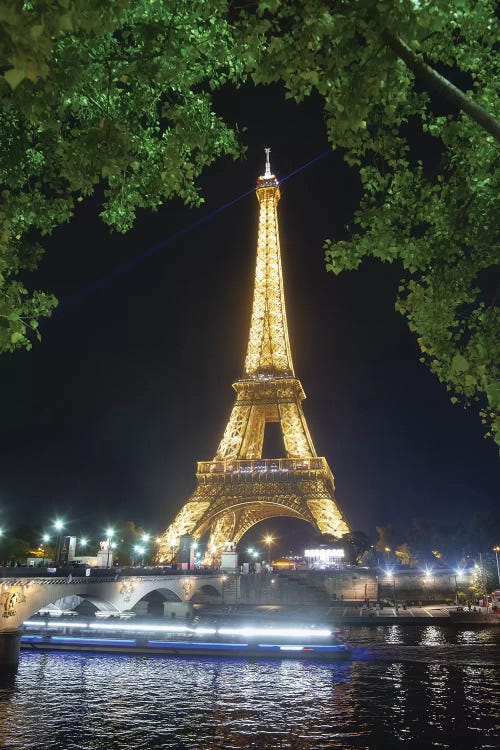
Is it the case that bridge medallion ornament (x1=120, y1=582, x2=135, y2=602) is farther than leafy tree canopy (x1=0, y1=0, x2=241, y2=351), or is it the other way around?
bridge medallion ornament (x1=120, y1=582, x2=135, y2=602)

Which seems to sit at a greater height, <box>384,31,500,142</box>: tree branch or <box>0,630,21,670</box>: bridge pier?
<box>384,31,500,142</box>: tree branch

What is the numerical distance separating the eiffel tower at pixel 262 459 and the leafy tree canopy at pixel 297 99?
52.7 m

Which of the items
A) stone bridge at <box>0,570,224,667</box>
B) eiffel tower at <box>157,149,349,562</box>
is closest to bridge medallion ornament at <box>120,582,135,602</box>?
stone bridge at <box>0,570,224,667</box>

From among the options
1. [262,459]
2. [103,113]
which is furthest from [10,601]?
[262,459]

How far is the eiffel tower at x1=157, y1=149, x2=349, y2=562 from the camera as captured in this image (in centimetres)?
6281

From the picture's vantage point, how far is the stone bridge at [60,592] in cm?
2934

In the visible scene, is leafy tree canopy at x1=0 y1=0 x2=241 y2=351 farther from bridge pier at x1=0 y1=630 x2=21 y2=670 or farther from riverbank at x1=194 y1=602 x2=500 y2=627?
riverbank at x1=194 y1=602 x2=500 y2=627

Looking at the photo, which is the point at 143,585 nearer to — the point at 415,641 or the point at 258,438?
the point at 415,641

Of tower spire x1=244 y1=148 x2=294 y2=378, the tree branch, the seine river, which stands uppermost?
tower spire x1=244 y1=148 x2=294 y2=378

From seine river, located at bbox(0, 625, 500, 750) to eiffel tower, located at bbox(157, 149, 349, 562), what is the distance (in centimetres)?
2796

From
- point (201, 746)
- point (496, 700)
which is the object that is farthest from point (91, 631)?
point (496, 700)

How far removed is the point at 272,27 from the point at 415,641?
39206mm

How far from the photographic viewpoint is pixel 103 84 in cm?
890

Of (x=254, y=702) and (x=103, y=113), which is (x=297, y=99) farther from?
(x=254, y=702)
